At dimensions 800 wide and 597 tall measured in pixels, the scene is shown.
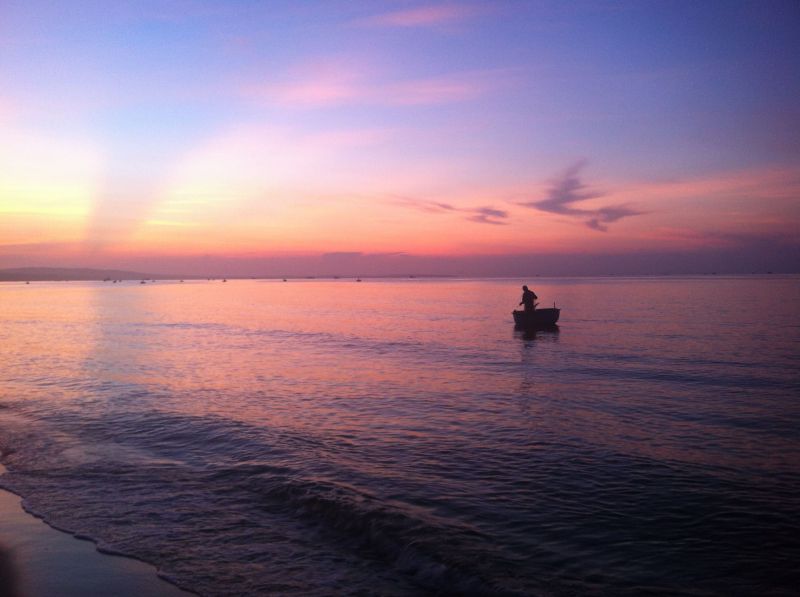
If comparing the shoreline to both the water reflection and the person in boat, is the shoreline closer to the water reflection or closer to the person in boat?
the water reflection

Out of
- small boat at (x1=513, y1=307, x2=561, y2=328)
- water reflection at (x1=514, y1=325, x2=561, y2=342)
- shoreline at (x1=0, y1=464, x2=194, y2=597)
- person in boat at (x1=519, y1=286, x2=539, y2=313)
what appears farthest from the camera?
person in boat at (x1=519, y1=286, x2=539, y2=313)

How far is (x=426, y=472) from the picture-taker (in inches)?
450

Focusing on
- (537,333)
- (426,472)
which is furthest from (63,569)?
(537,333)

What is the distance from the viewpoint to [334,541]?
8.55 m

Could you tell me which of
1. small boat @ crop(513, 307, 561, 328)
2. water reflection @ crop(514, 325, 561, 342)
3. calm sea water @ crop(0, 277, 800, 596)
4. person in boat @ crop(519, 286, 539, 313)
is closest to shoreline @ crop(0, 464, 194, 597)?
calm sea water @ crop(0, 277, 800, 596)

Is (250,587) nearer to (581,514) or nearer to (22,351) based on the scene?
(581,514)

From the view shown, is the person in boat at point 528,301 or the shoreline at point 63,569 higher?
the person in boat at point 528,301

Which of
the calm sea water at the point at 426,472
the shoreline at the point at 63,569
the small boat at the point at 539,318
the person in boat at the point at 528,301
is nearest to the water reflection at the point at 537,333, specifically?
the small boat at the point at 539,318

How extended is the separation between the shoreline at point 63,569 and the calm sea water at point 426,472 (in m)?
0.28

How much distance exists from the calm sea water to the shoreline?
0.28 metres

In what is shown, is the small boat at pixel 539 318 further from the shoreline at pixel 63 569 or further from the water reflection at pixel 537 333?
the shoreline at pixel 63 569

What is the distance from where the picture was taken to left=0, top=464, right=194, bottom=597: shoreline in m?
6.90

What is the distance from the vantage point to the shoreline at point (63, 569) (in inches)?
272

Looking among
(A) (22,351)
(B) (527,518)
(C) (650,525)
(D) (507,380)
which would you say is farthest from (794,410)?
(A) (22,351)
